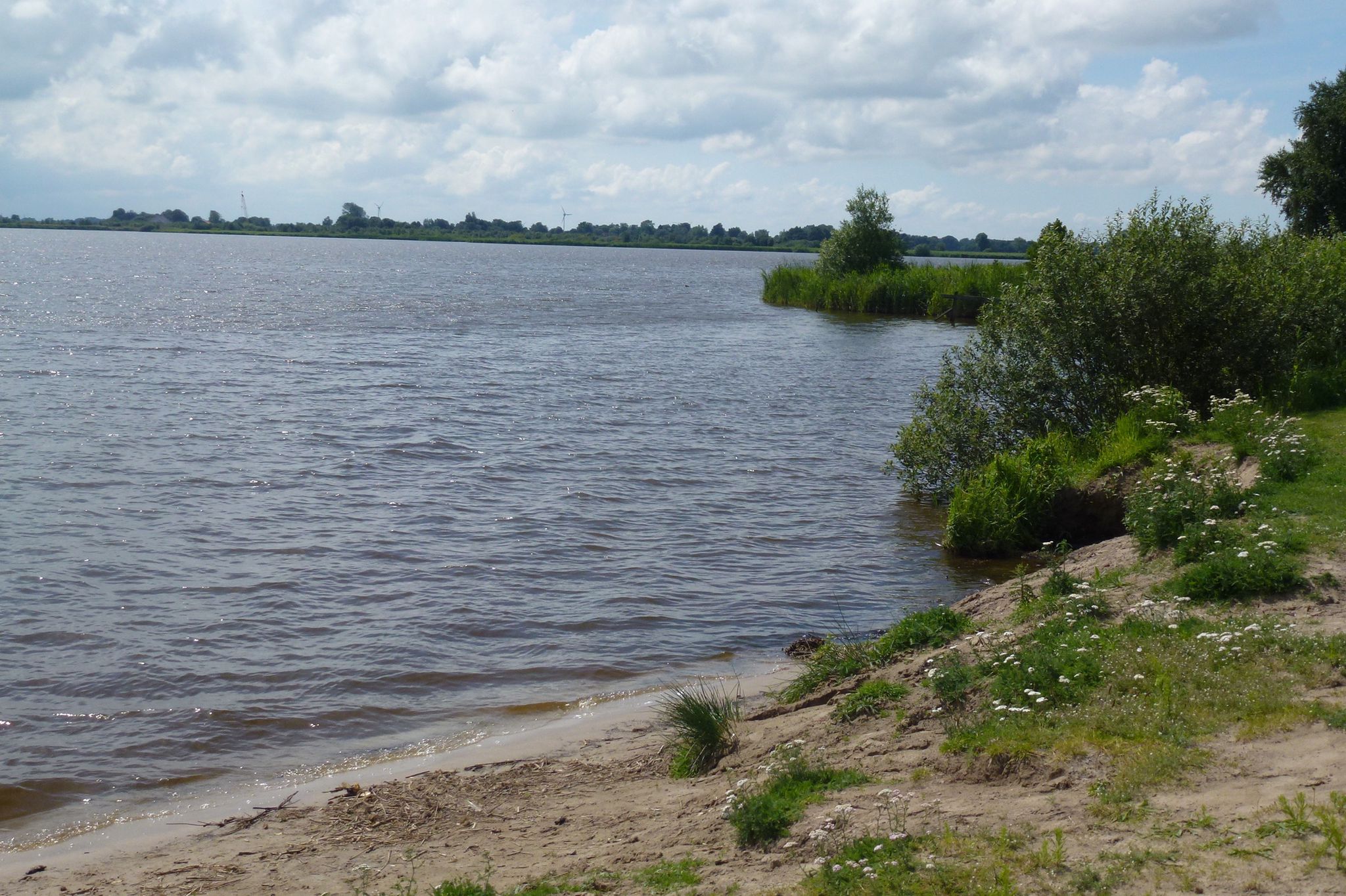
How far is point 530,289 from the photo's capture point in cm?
7406

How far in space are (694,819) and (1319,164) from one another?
44863 millimetres

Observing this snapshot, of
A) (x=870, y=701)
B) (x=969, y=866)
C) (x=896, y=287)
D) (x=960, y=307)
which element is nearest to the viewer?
(x=969, y=866)

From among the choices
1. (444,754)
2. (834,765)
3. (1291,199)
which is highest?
(1291,199)

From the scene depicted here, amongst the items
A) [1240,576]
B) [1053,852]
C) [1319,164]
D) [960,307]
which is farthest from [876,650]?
[960,307]

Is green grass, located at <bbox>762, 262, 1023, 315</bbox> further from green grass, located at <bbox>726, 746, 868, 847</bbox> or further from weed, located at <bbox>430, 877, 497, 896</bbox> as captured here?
weed, located at <bbox>430, 877, 497, 896</bbox>

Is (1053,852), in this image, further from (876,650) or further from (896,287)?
(896,287)

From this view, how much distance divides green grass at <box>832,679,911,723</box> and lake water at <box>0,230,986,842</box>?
2.96 metres

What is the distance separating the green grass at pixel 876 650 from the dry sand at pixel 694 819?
0.40 meters

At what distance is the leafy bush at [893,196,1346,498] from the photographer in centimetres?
1486

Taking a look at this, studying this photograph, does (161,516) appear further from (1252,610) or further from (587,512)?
(1252,610)

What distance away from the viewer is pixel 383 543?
1488cm

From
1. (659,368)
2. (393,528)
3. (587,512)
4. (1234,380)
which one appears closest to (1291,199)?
(659,368)

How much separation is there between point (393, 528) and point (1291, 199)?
137 ft

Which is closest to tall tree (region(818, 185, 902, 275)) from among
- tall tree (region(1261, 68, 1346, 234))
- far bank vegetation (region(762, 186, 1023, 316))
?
far bank vegetation (region(762, 186, 1023, 316))
